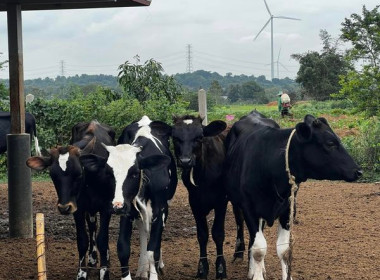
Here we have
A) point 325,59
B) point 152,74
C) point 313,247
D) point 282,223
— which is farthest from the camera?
point 325,59

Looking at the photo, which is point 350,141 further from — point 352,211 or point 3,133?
point 3,133

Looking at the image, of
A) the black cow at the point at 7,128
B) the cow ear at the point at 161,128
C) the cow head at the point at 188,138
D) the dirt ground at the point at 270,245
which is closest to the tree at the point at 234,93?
the dirt ground at the point at 270,245

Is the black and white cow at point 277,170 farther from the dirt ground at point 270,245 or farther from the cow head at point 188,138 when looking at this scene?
the dirt ground at point 270,245

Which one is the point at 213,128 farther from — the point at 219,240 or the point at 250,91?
the point at 250,91

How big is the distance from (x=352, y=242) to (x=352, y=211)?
2808mm

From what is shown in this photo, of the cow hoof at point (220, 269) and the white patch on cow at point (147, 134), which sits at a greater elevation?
the white patch on cow at point (147, 134)

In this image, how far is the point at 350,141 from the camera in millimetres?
19469

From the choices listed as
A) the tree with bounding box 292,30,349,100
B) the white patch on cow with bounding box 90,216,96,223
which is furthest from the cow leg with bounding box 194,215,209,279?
the tree with bounding box 292,30,349,100

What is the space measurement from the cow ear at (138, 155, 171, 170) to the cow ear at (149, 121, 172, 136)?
1.36 m

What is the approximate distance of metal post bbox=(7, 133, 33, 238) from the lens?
10.6 m

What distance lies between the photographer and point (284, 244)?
817 cm

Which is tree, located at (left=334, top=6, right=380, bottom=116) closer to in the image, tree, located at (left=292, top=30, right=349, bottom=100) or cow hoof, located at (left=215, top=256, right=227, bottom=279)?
cow hoof, located at (left=215, top=256, right=227, bottom=279)

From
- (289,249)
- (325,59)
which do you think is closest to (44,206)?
(289,249)

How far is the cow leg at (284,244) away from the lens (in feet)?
26.7
